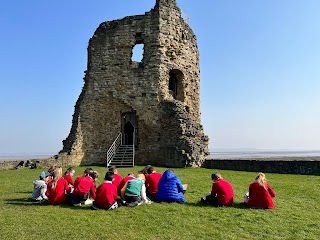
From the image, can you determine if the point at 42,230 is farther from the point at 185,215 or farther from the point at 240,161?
the point at 240,161

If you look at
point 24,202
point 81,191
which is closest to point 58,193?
point 81,191

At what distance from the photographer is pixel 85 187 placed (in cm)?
773

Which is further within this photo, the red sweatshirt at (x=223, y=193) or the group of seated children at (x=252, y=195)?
the red sweatshirt at (x=223, y=193)

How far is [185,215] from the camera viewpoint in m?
6.65

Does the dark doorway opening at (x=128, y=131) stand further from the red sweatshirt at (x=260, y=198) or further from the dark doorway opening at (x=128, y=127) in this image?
the red sweatshirt at (x=260, y=198)

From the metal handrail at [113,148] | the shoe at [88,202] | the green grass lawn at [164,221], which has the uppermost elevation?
the metal handrail at [113,148]

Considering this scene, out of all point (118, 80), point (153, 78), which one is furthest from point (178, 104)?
point (118, 80)

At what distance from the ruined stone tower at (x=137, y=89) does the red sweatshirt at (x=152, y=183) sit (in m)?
9.67

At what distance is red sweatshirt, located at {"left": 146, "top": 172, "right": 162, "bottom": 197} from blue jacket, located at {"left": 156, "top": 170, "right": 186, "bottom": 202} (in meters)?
0.44

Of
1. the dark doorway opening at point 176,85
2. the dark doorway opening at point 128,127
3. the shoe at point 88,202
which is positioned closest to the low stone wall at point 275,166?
the dark doorway opening at point 176,85

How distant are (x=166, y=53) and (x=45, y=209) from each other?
14.2 meters

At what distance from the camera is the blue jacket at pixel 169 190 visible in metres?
7.83

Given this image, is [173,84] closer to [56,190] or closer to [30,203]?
[56,190]

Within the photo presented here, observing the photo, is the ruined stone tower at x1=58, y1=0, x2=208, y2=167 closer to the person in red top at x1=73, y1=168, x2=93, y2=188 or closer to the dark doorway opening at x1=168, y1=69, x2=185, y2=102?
the dark doorway opening at x1=168, y1=69, x2=185, y2=102
